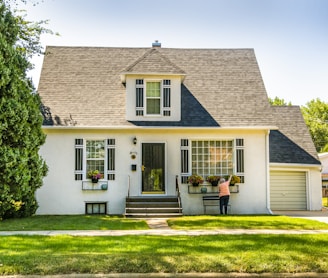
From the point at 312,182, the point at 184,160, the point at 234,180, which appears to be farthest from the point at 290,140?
the point at 184,160

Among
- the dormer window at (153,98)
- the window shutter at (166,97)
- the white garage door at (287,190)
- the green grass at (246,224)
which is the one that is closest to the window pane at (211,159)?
the window shutter at (166,97)

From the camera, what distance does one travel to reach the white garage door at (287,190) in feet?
60.3

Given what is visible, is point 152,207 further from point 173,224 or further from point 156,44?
point 156,44

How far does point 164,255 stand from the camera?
717 cm

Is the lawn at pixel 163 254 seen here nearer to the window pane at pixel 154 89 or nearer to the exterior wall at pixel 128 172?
the exterior wall at pixel 128 172

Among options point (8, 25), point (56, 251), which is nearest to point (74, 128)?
point (8, 25)

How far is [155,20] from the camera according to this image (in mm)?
Result: 12547

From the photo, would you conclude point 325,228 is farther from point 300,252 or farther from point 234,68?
point 234,68

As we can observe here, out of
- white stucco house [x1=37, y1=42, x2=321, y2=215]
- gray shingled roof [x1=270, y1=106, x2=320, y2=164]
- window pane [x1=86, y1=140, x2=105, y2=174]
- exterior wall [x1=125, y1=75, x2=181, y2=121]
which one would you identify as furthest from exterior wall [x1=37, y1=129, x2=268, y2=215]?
gray shingled roof [x1=270, y1=106, x2=320, y2=164]

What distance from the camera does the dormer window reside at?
1644 centimetres

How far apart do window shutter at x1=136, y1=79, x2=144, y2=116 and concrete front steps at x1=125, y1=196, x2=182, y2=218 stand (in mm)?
3257

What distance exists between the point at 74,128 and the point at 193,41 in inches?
355

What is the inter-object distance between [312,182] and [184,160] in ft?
19.9

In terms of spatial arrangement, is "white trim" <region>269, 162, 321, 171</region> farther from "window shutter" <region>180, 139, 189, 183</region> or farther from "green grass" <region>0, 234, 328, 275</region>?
"green grass" <region>0, 234, 328, 275</region>
